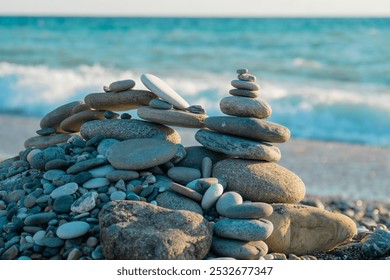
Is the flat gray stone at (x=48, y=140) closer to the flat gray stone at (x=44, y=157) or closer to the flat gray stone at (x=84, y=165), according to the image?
the flat gray stone at (x=44, y=157)

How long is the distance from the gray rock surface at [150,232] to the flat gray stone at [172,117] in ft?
3.16

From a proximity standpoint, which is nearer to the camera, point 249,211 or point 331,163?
point 249,211

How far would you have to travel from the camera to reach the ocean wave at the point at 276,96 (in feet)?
37.3

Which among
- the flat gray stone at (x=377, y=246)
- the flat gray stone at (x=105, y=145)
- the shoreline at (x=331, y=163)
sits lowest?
the shoreline at (x=331, y=163)

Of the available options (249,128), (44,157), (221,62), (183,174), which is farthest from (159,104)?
(221,62)

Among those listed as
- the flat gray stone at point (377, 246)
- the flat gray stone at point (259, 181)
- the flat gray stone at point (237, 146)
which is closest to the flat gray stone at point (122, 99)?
the flat gray stone at point (237, 146)

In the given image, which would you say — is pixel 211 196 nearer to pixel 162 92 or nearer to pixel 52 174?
pixel 162 92

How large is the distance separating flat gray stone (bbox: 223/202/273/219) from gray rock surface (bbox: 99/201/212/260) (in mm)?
220

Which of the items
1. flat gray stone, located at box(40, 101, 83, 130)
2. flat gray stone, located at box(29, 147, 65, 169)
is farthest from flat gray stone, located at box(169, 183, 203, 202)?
flat gray stone, located at box(40, 101, 83, 130)

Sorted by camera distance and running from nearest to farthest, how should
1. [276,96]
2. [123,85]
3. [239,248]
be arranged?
[239,248]
[123,85]
[276,96]

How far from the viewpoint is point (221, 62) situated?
19312 mm

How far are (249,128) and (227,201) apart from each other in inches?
26.2

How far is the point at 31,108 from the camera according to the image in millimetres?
12852

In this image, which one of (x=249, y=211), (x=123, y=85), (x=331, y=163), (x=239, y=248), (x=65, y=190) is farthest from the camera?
(x=331, y=163)
